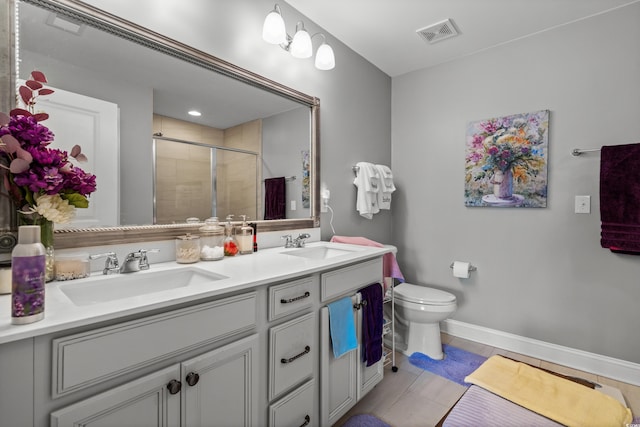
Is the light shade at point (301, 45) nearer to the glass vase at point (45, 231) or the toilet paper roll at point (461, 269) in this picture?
the glass vase at point (45, 231)

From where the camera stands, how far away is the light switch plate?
2.11 m

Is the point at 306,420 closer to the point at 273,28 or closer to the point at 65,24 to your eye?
the point at 65,24

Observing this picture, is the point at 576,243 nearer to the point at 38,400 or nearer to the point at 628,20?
the point at 628,20

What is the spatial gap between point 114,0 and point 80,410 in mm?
1466

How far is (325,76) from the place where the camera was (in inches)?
90.0

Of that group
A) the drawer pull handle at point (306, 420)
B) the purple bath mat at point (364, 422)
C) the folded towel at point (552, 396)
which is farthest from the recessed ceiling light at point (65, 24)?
the purple bath mat at point (364, 422)

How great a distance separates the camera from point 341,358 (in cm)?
152

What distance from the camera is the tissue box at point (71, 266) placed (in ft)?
3.52

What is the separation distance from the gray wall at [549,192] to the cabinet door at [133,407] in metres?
2.45

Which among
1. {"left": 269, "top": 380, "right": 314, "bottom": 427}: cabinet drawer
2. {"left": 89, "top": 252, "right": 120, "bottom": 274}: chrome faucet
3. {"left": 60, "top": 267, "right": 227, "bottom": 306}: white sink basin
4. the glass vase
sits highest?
the glass vase

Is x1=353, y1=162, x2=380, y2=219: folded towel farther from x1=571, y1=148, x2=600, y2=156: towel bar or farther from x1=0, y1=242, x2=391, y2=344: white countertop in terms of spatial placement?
x1=571, y1=148, x2=600, y2=156: towel bar

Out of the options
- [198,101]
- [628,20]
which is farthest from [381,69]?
[198,101]

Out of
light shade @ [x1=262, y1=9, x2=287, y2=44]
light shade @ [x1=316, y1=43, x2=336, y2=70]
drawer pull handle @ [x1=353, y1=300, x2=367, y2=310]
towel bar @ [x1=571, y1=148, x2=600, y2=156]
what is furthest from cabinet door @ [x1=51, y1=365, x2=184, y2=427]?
towel bar @ [x1=571, y1=148, x2=600, y2=156]

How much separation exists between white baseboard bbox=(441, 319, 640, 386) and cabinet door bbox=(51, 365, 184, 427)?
2449mm
